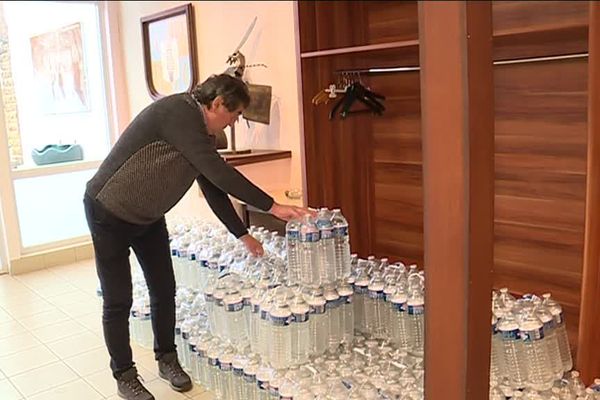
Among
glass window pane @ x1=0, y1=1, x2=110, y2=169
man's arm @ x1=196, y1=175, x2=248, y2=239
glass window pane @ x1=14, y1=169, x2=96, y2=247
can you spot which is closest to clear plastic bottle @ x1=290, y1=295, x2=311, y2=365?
man's arm @ x1=196, y1=175, x2=248, y2=239

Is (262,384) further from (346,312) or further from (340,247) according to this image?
(340,247)

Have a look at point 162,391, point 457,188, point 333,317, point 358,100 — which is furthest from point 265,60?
point 457,188

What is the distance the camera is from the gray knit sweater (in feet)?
7.33

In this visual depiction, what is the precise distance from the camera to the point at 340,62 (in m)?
2.89

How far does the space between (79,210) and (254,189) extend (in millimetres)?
3489

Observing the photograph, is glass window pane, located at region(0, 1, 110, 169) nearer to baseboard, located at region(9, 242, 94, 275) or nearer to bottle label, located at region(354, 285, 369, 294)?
baseboard, located at region(9, 242, 94, 275)

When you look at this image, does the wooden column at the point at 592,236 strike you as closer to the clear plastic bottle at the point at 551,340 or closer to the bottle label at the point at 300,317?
the clear plastic bottle at the point at 551,340

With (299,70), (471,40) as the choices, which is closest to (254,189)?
(299,70)

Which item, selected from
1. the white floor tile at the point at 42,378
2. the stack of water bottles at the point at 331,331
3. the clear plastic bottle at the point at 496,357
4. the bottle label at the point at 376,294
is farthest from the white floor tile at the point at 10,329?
the clear plastic bottle at the point at 496,357

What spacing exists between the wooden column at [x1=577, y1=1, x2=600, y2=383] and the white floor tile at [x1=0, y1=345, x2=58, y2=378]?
2.52 meters

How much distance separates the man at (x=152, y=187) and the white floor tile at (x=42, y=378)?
17.7 inches

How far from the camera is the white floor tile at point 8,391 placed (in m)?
2.71

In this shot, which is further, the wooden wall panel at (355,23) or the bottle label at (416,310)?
the wooden wall panel at (355,23)

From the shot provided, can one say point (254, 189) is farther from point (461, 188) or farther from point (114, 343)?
point (461, 188)
